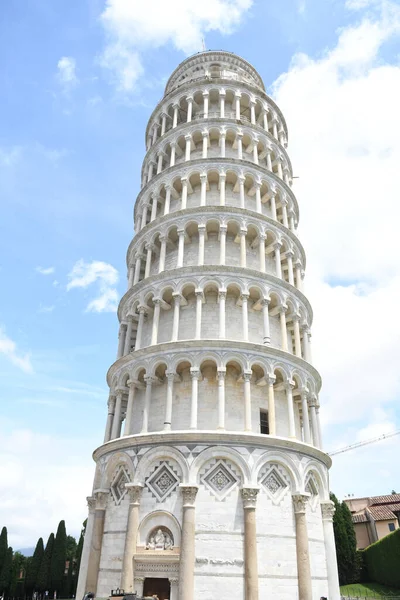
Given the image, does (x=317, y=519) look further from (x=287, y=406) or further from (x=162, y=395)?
(x=162, y=395)

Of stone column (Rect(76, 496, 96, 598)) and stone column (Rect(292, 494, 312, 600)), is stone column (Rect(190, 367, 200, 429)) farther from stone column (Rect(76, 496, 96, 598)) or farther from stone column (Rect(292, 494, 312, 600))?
stone column (Rect(76, 496, 96, 598))

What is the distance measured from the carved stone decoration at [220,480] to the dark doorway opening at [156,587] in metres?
3.66

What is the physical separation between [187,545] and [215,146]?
2302 cm

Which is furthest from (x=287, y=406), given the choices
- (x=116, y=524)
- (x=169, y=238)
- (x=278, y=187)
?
(x=278, y=187)

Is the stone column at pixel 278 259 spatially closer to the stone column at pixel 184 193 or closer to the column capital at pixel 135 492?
the stone column at pixel 184 193

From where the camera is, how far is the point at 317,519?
21.0m

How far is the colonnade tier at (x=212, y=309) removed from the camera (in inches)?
930

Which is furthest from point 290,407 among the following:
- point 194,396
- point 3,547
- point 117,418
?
point 3,547

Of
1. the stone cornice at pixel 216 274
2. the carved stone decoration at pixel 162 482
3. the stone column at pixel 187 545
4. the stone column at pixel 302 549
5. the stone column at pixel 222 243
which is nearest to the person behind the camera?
the stone column at pixel 187 545

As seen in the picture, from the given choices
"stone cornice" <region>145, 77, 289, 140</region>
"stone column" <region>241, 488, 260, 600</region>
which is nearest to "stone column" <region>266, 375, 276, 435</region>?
"stone column" <region>241, 488, 260, 600</region>

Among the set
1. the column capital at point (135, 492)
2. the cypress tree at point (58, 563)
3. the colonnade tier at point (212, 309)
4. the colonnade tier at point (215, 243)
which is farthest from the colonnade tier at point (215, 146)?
the cypress tree at point (58, 563)

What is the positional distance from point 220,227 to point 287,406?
10.0m

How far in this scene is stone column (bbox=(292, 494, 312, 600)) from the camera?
18219 mm

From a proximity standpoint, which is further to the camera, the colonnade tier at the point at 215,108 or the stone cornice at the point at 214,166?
the colonnade tier at the point at 215,108
